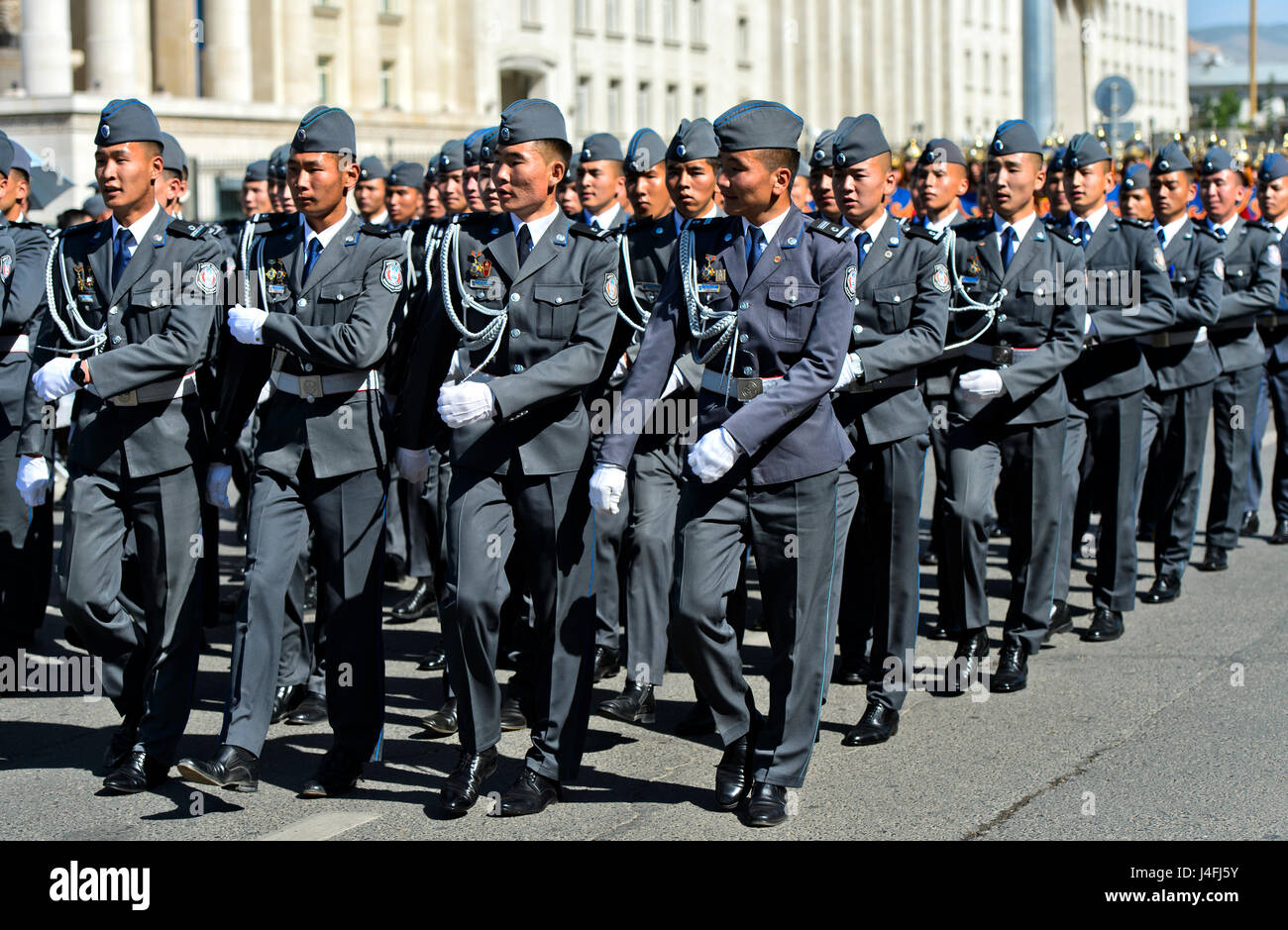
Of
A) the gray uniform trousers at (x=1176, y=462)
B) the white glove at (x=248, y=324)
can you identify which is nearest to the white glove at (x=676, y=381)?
the white glove at (x=248, y=324)

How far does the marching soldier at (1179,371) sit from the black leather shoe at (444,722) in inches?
157

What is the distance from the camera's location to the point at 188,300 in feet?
20.3

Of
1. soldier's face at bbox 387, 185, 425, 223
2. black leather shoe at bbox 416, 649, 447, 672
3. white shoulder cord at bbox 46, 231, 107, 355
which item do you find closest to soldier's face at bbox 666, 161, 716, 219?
black leather shoe at bbox 416, 649, 447, 672

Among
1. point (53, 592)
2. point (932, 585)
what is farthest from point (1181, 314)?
point (53, 592)

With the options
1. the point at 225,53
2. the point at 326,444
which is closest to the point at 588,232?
the point at 326,444

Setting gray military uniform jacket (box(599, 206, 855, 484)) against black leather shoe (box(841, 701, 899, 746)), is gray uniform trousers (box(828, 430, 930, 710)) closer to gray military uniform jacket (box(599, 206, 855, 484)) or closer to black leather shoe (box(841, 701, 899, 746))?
black leather shoe (box(841, 701, 899, 746))

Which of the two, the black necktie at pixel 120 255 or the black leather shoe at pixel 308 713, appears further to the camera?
the black leather shoe at pixel 308 713

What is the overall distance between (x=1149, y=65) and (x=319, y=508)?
110649 mm

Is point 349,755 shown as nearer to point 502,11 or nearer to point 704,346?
point 704,346

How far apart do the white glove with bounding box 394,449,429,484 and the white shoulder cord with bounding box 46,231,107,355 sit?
46.0 inches

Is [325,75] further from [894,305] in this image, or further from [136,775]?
[136,775]

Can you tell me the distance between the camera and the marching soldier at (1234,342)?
10055 millimetres

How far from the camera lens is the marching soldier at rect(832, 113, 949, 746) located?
22.3 ft

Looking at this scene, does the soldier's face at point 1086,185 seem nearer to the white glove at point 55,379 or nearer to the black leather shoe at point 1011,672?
the black leather shoe at point 1011,672
